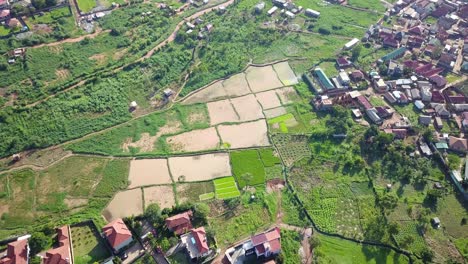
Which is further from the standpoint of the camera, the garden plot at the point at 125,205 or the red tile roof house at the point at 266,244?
the garden plot at the point at 125,205

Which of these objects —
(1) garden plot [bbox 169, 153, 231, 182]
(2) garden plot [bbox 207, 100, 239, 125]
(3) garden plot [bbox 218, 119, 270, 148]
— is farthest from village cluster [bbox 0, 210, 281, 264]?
(2) garden plot [bbox 207, 100, 239, 125]

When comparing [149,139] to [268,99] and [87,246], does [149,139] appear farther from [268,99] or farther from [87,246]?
[268,99]

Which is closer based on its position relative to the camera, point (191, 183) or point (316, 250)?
point (316, 250)

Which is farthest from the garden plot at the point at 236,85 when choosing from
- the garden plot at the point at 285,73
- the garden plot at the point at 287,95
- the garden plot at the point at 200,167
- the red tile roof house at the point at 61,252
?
the red tile roof house at the point at 61,252

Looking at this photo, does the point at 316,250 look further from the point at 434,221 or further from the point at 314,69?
the point at 314,69

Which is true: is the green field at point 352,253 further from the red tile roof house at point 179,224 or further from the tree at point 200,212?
the red tile roof house at point 179,224

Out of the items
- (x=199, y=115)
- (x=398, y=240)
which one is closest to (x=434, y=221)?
(x=398, y=240)

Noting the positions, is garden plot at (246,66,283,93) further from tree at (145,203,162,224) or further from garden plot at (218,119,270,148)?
tree at (145,203,162,224)
